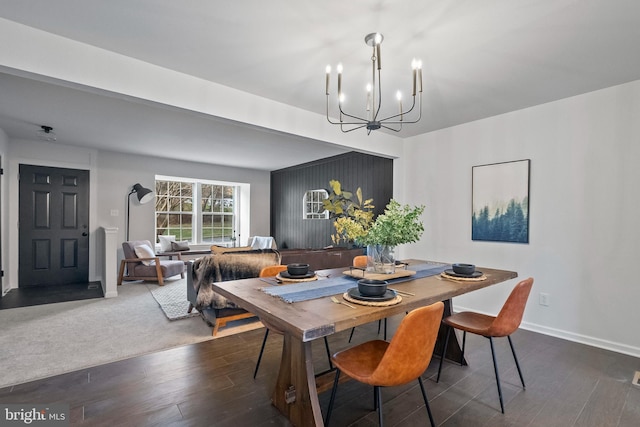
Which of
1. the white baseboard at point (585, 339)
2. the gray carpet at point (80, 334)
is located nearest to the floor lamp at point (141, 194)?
the gray carpet at point (80, 334)

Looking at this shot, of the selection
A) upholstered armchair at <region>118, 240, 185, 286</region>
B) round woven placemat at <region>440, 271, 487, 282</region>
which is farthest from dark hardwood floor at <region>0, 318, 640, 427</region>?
upholstered armchair at <region>118, 240, 185, 286</region>

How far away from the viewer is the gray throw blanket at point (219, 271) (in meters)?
3.09

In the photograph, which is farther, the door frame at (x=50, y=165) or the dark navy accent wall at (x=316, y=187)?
the dark navy accent wall at (x=316, y=187)

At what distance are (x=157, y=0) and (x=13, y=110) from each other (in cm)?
325

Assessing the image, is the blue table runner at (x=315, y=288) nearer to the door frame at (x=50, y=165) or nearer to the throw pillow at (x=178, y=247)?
the door frame at (x=50, y=165)

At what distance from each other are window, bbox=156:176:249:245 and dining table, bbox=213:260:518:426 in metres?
5.65

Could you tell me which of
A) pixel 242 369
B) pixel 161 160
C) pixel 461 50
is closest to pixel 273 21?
pixel 461 50

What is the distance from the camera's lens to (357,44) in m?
2.15

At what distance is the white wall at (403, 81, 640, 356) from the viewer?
2.73 m

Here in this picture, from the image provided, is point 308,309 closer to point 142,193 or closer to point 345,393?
point 345,393

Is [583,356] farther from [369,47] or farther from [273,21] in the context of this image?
[273,21]

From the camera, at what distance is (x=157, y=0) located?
173 cm

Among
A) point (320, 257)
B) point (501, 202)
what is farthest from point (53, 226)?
point (501, 202)

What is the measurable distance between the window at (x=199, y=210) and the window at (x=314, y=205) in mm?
1942
